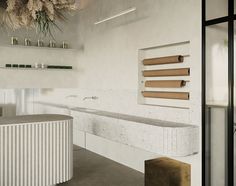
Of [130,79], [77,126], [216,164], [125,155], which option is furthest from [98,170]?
[216,164]

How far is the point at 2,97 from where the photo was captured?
6.18 meters

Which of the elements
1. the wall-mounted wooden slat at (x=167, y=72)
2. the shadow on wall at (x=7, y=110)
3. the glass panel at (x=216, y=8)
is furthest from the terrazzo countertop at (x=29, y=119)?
the shadow on wall at (x=7, y=110)

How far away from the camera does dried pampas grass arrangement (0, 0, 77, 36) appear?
1841 millimetres

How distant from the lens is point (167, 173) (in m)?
3.89

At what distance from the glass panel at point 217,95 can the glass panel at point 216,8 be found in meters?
0.13

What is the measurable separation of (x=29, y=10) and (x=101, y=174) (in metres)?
3.30

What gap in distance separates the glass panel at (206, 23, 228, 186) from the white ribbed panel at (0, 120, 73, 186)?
5.88 ft

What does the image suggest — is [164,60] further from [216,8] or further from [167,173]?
[167,173]

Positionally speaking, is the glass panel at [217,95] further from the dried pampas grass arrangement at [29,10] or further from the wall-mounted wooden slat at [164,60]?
the dried pampas grass arrangement at [29,10]

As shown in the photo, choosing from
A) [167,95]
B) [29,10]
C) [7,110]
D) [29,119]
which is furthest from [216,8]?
[7,110]

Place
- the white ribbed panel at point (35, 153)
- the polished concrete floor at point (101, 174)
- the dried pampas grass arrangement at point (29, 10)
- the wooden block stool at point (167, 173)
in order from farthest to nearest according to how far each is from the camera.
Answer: the polished concrete floor at point (101, 174) → the wooden block stool at point (167, 173) → the white ribbed panel at point (35, 153) → the dried pampas grass arrangement at point (29, 10)

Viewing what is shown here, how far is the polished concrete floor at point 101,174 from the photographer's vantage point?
423 centimetres

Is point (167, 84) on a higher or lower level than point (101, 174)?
higher

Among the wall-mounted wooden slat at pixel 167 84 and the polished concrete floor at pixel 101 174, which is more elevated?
the wall-mounted wooden slat at pixel 167 84
